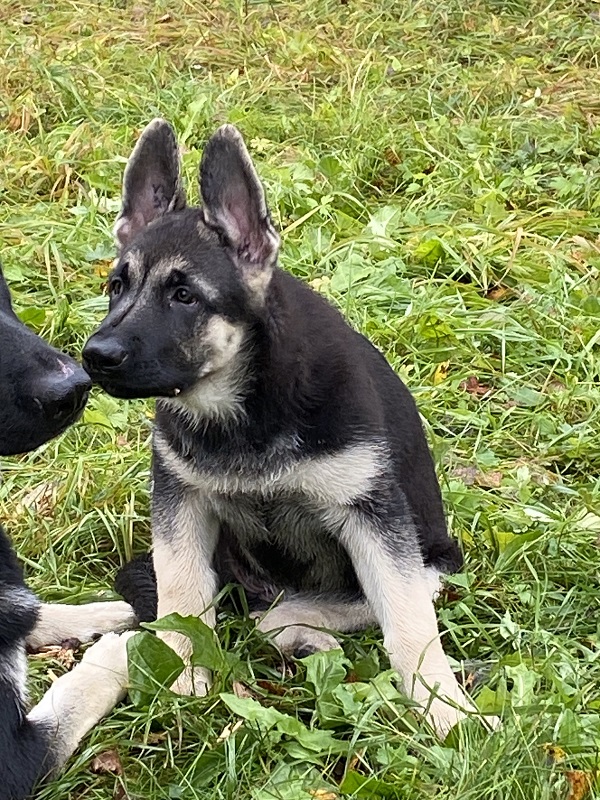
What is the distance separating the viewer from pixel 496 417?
5.19 m

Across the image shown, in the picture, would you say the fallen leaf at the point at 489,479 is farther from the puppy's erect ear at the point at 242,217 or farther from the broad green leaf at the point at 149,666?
the broad green leaf at the point at 149,666

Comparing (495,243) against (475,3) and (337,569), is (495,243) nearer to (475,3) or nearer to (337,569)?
(337,569)

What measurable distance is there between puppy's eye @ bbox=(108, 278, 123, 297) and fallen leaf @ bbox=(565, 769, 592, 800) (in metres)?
1.91

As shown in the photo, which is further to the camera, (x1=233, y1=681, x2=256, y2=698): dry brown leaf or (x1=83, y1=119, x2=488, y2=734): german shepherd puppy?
(x1=233, y1=681, x2=256, y2=698): dry brown leaf

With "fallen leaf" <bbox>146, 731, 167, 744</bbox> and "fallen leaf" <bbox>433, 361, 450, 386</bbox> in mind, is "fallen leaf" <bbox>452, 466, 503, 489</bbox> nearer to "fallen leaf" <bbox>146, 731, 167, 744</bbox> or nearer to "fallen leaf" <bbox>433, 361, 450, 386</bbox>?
"fallen leaf" <bbox>433, 361, 450, 386</bbox>

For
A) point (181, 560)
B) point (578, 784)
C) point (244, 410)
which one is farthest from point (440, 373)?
point (578, 784)

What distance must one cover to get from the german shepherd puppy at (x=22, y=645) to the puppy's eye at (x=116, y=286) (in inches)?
11.2

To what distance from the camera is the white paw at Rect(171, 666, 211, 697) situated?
3.59 m

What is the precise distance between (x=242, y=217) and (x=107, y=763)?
5.57ft

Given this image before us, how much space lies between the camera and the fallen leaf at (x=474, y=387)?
212 inches

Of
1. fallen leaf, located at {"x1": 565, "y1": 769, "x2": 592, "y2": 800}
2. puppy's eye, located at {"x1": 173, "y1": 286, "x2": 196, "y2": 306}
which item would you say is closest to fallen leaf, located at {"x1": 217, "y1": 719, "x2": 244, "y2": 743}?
fallen leaf, located at {"x1": 565, "y1": 769, "x2": 592, "y2": 800}

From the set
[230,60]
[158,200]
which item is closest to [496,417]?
[158,200]

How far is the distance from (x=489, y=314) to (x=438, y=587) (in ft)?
7.08

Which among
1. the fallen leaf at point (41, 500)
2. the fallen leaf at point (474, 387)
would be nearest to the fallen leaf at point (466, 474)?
the fallen leaf at point (474, 387)
